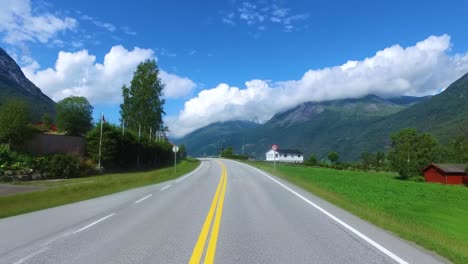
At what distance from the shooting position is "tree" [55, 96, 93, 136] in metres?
53.2

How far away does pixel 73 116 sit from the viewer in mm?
53656

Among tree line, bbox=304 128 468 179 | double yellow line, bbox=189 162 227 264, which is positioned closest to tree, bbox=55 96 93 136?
double yellow line, bbox=189 162 227 264

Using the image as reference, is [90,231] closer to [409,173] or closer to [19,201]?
[19,201]

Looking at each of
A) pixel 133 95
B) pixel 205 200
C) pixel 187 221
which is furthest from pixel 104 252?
pixel 133 95

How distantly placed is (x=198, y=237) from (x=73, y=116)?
48372 millimetres

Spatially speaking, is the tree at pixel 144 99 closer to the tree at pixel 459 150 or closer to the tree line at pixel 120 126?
the tree line at pixel 120 126

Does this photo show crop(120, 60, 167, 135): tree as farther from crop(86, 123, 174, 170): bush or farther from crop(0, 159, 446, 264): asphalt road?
crop(0, 159, 446, 264): asphalt road

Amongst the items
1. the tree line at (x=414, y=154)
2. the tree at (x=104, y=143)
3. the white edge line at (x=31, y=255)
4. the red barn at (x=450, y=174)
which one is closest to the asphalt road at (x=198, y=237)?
the white edge line at (x=31, y=255)

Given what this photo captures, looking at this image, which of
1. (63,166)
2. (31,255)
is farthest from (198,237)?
(63,166)

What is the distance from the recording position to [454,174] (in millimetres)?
78000

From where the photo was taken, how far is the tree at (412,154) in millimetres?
92812

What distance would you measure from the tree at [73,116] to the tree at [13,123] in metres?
17.0

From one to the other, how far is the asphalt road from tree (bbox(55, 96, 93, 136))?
4107 centimetres

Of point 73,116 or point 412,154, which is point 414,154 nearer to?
point 412,154
